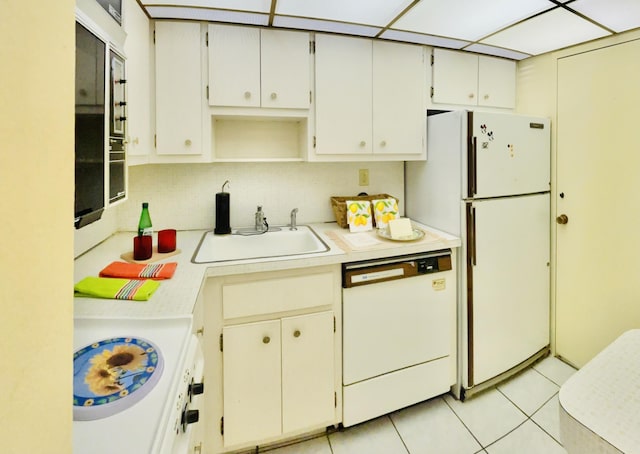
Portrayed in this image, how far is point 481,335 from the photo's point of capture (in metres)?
1.99

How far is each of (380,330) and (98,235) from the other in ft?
5.18

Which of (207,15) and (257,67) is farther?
(257,67)

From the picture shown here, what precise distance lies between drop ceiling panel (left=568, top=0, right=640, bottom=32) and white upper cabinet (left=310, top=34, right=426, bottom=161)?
2.68 ft

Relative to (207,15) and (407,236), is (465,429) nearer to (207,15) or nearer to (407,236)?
(407,236)

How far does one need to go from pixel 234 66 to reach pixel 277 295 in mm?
1242

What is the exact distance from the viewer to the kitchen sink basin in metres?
1.94

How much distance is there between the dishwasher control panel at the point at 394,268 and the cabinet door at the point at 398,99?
0.71m

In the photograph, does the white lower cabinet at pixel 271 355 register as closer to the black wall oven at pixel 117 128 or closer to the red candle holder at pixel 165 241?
the red candle holder at pixel 165 241

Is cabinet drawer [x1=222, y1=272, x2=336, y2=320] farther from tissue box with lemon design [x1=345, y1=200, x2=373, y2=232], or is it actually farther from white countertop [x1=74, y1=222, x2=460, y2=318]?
tissue box with lemon design [x1=345, y1=200, x2=373, y2=232]

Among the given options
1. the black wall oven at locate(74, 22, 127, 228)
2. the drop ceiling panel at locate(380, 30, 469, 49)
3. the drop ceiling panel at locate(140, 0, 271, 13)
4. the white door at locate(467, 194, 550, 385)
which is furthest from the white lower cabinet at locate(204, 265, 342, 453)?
the drop ceiling panel at locate(380, 30, 469, 49)

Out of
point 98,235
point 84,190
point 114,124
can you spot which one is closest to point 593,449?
point 84,190

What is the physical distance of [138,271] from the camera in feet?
4.25

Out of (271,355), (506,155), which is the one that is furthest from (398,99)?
(271,355)

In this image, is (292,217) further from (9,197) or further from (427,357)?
(9,197)
